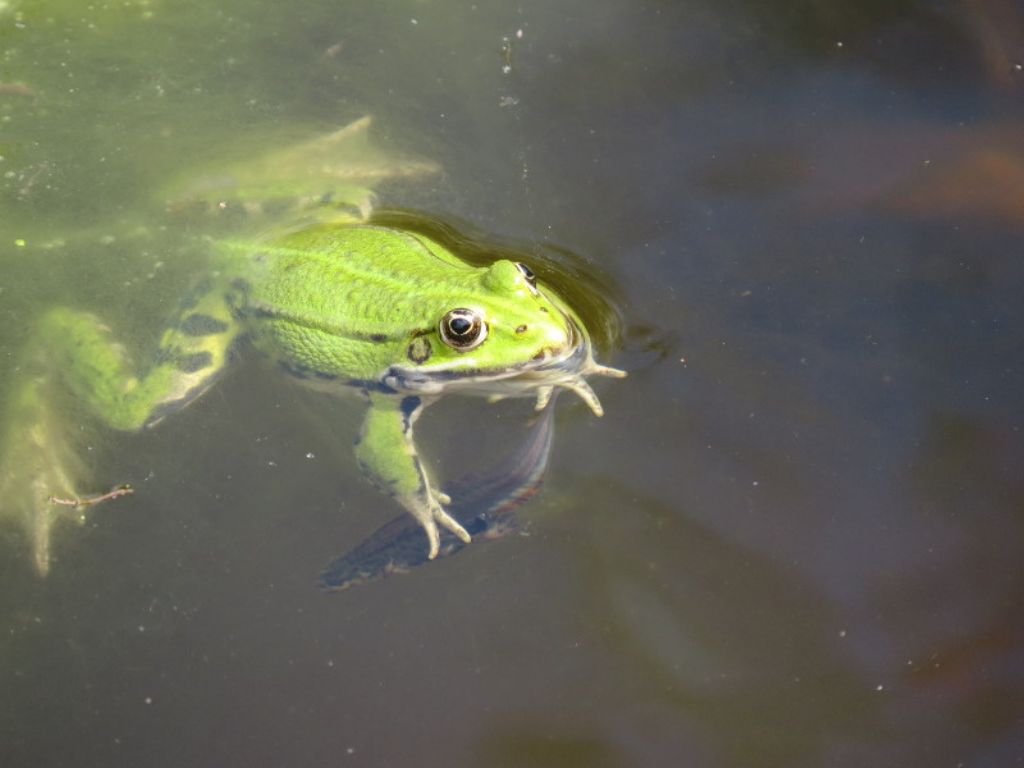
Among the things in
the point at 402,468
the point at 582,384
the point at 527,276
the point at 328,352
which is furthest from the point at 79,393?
the point at 582,384

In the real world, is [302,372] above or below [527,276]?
below

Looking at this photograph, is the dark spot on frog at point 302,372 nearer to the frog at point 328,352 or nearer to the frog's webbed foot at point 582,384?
the frog at point 328,352

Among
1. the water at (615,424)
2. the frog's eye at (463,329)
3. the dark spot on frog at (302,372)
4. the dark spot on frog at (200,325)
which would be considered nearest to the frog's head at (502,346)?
the frog's eye at (463,329)

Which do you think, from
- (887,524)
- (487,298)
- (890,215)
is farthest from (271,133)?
(887,524)

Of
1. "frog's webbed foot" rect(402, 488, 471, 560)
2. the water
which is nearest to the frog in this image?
"frog's webbed foot" rect(402, 488, 471, 560)

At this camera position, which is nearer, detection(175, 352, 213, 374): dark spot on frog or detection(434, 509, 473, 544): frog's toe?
detection(434, 509, 473, 544): frog's toe

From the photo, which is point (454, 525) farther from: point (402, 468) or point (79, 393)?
point (79, 393)

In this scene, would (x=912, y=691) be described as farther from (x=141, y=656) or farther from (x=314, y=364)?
(x=141, y=656)

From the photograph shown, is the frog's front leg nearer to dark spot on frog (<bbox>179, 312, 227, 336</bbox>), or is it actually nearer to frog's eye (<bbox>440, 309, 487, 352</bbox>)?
frog's eye (<bbox>440, 309, 487, 352</bbox>)
